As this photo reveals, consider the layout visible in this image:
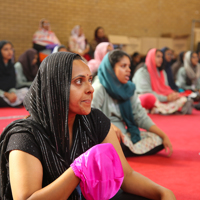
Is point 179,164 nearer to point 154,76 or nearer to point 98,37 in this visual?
point 154,76

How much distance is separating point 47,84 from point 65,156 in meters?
0.27

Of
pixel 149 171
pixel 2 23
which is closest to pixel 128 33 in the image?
pixel 2 23

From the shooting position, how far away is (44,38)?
6270 millimetres

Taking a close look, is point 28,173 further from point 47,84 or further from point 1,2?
point 1,2

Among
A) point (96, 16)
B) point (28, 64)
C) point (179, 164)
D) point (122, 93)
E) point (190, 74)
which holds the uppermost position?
point (96, 16)

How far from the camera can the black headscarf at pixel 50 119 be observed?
0.99 m

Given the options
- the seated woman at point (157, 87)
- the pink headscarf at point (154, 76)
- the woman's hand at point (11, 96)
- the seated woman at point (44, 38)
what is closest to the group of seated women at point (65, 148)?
the seated woman at point (157, 87)

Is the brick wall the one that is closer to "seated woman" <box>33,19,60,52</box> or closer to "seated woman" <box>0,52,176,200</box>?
"seated woman" <box>33,19,60,52</box>

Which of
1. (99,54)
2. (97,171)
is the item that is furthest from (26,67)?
(97,171)

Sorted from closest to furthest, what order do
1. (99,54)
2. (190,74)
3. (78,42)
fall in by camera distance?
(99,54) → (190,74) → (78,42)

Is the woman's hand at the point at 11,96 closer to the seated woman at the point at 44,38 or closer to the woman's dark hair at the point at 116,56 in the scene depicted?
the seated woman at the point at 44,38

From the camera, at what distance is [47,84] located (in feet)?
3.28

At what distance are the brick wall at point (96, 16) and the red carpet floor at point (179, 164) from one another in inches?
137

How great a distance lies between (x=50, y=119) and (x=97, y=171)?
26 cm
